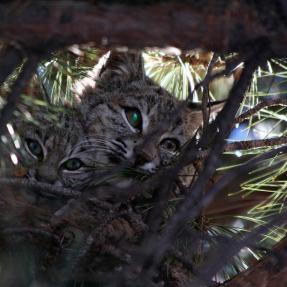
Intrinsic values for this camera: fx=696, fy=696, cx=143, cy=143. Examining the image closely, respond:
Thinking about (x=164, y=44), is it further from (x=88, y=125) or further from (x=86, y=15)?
(x=88, y=125)

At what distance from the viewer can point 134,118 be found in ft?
11.7

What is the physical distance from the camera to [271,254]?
1937 millimetres

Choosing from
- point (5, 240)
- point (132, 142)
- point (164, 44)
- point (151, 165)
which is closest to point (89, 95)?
point (132, 142)

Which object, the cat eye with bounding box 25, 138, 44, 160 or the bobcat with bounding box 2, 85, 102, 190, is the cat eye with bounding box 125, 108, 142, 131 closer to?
the bobcat with bounding box 2, 85, 102, 190

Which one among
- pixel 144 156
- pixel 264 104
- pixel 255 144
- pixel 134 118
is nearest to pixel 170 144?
pixel 134 118

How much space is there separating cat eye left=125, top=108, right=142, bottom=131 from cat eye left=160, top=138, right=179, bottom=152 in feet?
0.46

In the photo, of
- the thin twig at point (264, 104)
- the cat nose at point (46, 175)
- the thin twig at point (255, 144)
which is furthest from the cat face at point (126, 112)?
the thin twig at point (264, 104)

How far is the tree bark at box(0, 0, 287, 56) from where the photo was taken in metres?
1.30

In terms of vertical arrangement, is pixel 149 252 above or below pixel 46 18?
below

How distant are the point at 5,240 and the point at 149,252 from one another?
3.95ft

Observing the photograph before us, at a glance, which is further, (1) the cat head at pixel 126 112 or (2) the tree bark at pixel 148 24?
(1) the cat head at pixel 126 112

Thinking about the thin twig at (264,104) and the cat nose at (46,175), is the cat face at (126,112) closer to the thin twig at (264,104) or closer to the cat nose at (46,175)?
the cat nose at (46,175)

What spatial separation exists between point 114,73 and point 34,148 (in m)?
0.72

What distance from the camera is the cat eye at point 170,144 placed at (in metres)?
3.53
